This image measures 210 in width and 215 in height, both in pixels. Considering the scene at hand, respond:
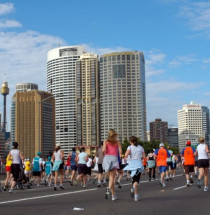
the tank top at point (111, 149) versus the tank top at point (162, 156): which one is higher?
the tank top at point (111, 149)

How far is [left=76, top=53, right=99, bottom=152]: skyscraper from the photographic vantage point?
19425 centimetres

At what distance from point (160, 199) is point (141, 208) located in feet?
7.72

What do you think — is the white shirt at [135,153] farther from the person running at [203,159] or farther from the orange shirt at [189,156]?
the orange shirt at [189,156]

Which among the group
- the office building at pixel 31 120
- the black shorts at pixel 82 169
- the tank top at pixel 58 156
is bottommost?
the black shorts at pixel 82 169

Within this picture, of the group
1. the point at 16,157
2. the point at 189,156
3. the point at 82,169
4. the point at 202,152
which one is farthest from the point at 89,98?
the point at 202,152

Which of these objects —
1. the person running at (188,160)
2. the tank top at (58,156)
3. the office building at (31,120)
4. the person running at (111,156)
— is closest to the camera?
the person running at (111,156)

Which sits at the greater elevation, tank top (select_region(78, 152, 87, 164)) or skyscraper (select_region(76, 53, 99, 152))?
skyscraper (select_region(76, 53, 99, 152))

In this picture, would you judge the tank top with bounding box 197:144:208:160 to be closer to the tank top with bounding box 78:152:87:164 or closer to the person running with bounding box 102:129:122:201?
the person running with bounding box 102:129:122:201

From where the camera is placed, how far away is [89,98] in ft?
650

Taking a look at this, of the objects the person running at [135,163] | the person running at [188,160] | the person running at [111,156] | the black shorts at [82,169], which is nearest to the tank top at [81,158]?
the black shorts at [82,169]

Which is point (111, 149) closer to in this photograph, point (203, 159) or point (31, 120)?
point (203, 159)

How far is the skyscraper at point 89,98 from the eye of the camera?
194250 mm

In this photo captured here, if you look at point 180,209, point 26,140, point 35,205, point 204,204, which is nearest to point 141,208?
point 180,209

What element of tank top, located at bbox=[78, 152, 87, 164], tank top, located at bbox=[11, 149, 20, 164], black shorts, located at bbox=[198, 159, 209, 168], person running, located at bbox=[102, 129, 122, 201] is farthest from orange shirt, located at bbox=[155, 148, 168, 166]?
person running, located at bbox=[102, 129, 122, 201]
